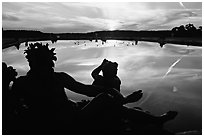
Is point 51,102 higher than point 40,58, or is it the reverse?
point 40,58

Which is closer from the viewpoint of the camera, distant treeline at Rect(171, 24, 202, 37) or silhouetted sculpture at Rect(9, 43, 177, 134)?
silhouetted sculpture at Rect(9, 43, 177, 134)

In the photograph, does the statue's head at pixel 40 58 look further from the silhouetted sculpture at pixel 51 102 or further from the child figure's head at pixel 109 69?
the child figure's head at pixel 109 69

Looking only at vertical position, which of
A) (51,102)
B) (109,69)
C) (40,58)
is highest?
(40,58)

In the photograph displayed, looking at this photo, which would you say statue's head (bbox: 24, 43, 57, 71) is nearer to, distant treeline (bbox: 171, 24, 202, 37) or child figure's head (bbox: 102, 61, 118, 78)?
child figure's head (bbox: 102, 61, 118, 78)

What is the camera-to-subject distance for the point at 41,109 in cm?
486

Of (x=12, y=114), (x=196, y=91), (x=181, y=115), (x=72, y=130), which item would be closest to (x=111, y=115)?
(x=72, y=130)

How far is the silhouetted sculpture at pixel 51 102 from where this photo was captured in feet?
15.7

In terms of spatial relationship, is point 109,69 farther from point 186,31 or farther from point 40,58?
point 186,31

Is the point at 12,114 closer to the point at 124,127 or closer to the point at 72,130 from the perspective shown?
the point at 72,130

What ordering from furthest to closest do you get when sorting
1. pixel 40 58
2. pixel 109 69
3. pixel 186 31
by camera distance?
pixel 186 31 < pixel 109 69 < pixel 40 58

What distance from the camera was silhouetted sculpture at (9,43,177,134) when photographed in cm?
479

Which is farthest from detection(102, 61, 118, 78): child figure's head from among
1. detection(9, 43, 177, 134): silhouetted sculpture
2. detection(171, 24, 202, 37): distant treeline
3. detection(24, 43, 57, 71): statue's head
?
detection(171, 24, 202, 37): distant treeline

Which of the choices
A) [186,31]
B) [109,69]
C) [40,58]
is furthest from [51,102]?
[186,31]

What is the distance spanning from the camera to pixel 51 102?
4.83 m
